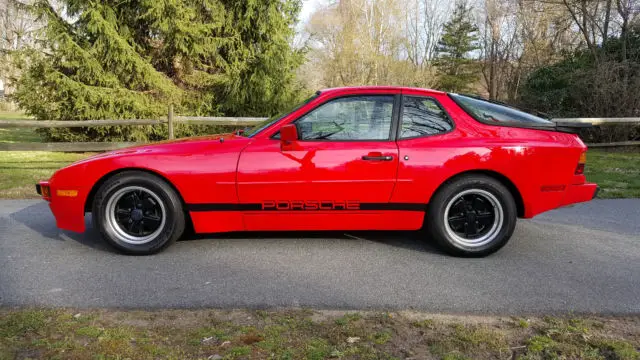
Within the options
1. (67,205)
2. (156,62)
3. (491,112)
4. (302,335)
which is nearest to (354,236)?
(491,112)

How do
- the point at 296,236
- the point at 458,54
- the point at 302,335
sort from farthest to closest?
the point at 458,54 < the point at 296,236 < the point at 302,335

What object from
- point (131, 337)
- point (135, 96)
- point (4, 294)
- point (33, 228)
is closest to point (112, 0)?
point (135, 96)

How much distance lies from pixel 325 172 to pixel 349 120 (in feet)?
1.69

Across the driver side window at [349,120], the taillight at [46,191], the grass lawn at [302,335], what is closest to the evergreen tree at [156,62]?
the taillight at [46,191]

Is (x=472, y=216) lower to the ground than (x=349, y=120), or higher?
lower

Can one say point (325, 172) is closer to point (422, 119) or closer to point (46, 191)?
point (422, 119)

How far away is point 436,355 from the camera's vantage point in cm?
233

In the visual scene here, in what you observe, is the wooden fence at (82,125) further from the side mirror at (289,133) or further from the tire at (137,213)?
the side mirror at (289,133)

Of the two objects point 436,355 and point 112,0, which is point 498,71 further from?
point 436,355

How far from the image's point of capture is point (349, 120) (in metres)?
4.01

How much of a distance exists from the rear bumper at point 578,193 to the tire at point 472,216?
51cm

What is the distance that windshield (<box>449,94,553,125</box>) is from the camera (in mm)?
4070

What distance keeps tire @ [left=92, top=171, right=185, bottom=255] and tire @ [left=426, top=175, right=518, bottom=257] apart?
7.25 ft

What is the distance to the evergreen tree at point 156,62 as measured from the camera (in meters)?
11.3
